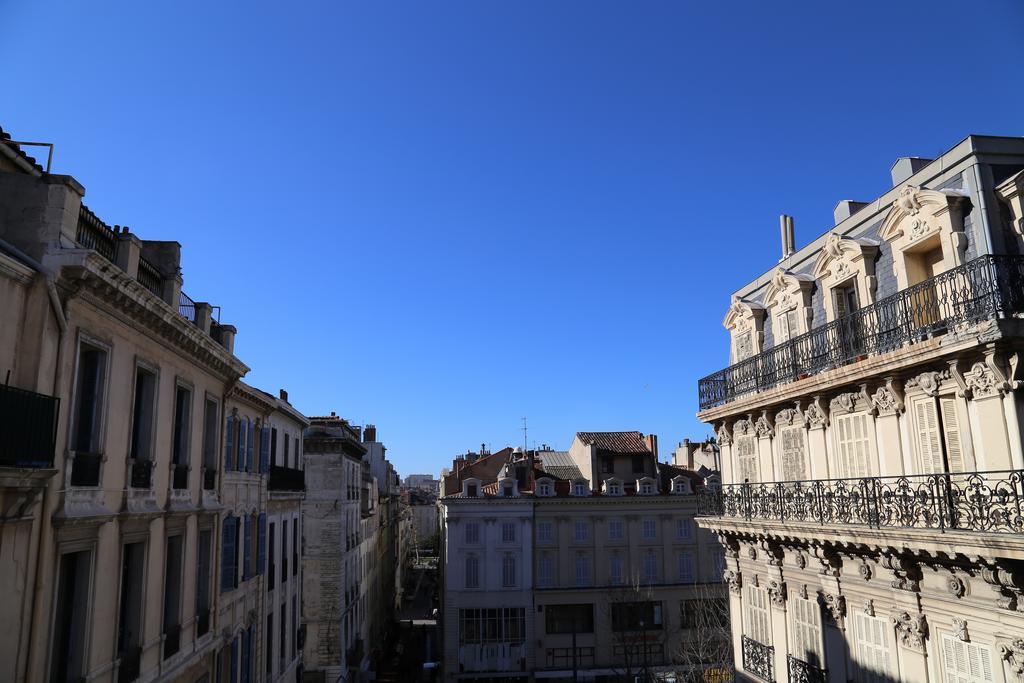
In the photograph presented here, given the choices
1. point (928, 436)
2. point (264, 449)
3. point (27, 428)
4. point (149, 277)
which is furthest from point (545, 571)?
point (27, 428)

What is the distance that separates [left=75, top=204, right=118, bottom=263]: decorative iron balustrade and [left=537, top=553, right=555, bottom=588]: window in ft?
120

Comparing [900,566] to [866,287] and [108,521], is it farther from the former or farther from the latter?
[108,521]

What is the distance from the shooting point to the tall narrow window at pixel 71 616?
10516 mm

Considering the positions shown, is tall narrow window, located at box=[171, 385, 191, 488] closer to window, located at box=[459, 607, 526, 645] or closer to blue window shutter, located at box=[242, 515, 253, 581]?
blue window shutter, located at box=[242, 515, 253, 581]

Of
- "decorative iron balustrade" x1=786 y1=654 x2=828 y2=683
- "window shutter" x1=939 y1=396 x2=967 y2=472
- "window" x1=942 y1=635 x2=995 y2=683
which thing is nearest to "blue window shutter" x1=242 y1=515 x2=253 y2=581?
"decorative iron balustrade" x1=786 y1=654 x2=828 y2=683

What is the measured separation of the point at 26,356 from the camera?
9.35 m

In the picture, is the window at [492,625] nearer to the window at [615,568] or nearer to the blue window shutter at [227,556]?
the window at [615,568]

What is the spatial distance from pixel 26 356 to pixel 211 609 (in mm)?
9939

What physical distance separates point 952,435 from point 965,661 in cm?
404

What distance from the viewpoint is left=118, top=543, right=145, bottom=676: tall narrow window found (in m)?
12.5

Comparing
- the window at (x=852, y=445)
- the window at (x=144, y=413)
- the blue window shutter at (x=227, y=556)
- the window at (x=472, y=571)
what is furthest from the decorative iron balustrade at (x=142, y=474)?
the window at (x=472, y=571)

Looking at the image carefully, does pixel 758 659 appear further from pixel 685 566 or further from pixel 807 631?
pixel 685 566

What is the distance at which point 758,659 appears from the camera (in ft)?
66.4

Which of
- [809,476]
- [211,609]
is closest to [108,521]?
[211,609]
